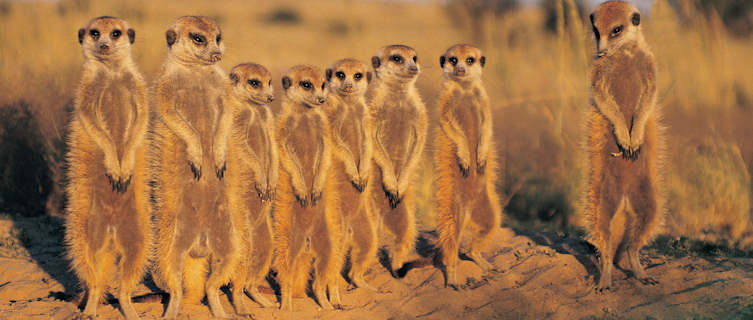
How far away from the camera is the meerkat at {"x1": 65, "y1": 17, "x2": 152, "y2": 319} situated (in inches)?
160

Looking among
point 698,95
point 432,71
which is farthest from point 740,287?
point 432,71

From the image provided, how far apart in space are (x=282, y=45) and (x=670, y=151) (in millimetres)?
16758

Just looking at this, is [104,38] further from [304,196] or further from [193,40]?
[304,196]

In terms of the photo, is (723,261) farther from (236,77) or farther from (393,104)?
(236,77)

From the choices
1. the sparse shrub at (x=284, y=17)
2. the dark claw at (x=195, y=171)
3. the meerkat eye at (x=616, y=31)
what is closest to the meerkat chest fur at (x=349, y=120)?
the dark claw at (x=195, y=171)

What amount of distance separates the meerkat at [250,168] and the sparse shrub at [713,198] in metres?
4.17

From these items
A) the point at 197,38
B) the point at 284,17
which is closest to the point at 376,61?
the point at 197,38

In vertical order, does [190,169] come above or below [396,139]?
below

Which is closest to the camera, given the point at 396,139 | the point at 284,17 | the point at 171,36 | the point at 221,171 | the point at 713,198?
the point at 171,36

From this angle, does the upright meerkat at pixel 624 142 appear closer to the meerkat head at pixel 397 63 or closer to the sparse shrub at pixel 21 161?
the meerkat head at pixel 397 63

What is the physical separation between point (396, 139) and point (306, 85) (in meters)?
0.91

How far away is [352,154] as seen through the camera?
4.87 meters

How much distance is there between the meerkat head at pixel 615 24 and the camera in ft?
14.3

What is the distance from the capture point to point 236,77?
4.46 m
